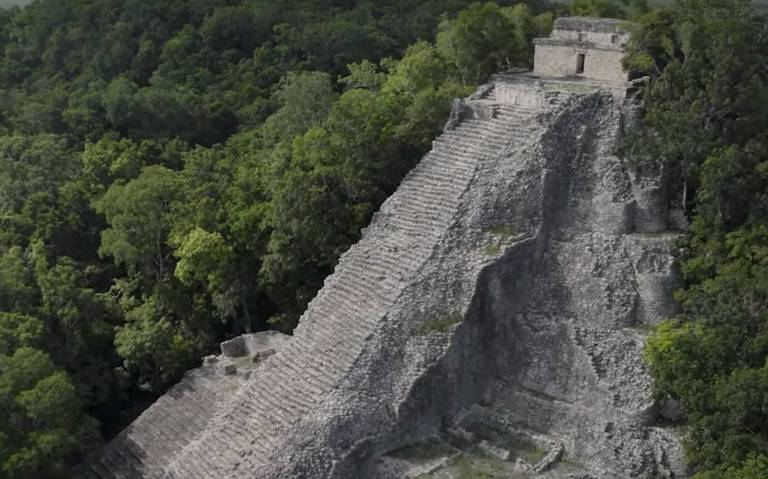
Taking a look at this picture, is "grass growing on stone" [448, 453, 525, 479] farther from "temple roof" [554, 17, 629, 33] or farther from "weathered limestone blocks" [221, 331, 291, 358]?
"temple roof" [554, 17, 629, 33]

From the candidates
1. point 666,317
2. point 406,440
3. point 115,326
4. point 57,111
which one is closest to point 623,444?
point 666,317

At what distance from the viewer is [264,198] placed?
22.2m

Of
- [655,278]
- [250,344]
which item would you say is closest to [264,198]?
[250,344]

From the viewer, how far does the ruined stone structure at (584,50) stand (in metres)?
19.0

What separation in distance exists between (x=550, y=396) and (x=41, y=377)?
10.3 metres

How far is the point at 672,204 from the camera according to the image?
16938 mm

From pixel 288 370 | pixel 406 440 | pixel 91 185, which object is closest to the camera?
pixel 406 440

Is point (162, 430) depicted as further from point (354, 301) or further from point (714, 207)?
point (714, 207)

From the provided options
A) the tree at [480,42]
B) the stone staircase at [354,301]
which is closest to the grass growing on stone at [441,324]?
the stone staircase at [354,301]

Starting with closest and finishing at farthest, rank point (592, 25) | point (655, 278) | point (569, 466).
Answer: point (569, 466) < point (655, 278) < point (592, 25)

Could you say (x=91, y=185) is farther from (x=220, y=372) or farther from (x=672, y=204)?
(x=672, y=204)

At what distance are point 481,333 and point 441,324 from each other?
99cm

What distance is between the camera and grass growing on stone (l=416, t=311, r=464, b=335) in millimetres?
15383

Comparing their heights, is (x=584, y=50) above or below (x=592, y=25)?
below
